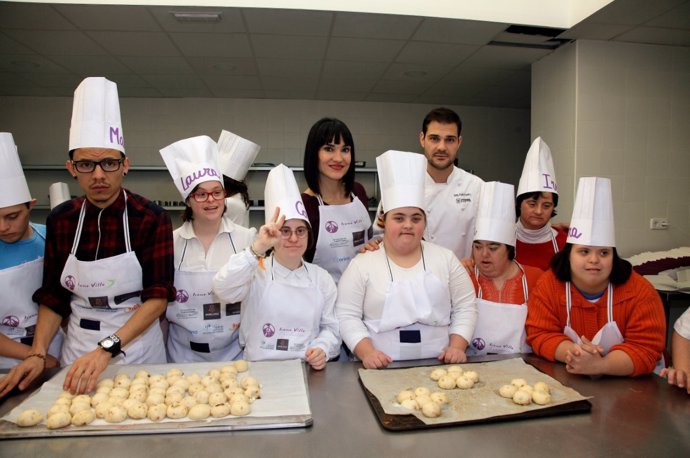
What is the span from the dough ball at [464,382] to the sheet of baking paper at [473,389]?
0.01 m

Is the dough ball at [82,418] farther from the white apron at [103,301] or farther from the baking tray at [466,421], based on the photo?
the baking tray at [466,421]

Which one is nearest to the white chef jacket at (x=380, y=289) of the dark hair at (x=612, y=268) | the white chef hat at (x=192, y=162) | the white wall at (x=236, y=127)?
the dark hair at (x=612, y=268)

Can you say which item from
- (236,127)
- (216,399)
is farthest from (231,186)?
(236,127)

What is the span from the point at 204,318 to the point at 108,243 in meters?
0.48

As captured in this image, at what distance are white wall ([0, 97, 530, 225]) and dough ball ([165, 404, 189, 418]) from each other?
499 centimetres

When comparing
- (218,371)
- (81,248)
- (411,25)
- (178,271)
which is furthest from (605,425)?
(411,25)

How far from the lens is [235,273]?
1.57m

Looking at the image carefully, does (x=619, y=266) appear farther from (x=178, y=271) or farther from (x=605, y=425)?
(x=178, y=271)

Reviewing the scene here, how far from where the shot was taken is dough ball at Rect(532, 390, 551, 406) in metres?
1.26

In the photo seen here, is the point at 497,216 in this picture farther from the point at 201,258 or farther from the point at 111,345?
the point at 111,345

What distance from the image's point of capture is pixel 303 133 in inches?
239

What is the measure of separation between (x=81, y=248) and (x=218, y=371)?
68cm

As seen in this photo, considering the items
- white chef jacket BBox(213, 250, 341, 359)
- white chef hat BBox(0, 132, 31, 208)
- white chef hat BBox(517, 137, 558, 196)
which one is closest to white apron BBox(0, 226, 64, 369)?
white chef hat BBox(0, 132, 31, 208)

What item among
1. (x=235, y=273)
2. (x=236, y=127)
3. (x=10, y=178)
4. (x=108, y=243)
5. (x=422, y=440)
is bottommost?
(x=422, y=440)
